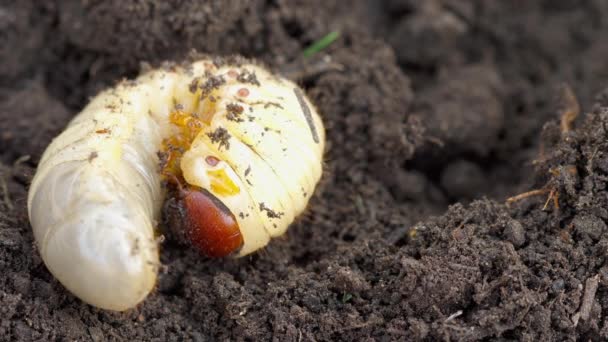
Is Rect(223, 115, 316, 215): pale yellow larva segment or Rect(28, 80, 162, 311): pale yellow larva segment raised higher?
Rect(223, 115, 316, 215): pale yellow larva segment

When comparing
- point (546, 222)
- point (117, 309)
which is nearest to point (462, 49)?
point (546, 222)

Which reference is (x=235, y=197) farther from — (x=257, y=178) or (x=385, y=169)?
(x=385, y=169)

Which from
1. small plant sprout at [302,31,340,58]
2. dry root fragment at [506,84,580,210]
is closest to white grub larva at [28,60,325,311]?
small plant sprout at [302,31,340,58]

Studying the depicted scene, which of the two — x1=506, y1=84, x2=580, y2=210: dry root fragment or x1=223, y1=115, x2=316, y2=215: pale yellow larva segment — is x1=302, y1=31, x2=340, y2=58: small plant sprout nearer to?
x1=223, y1=115, x2=316, y2=215: pale yellow larva segment

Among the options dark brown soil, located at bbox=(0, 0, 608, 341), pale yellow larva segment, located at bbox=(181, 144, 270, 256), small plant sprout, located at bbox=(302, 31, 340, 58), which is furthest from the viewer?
small plant sprout, located at bbox=(302, 31, 340, 58)

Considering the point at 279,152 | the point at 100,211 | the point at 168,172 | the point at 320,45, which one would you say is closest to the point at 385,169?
the point at 320,45

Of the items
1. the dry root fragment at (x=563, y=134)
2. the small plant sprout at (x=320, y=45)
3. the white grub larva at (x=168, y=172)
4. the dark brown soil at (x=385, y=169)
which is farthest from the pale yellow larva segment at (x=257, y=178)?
the small plant sprout at (x=320, y=45)

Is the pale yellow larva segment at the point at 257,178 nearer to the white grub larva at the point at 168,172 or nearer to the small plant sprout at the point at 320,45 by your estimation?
the white grub larva at the point at 168,172
